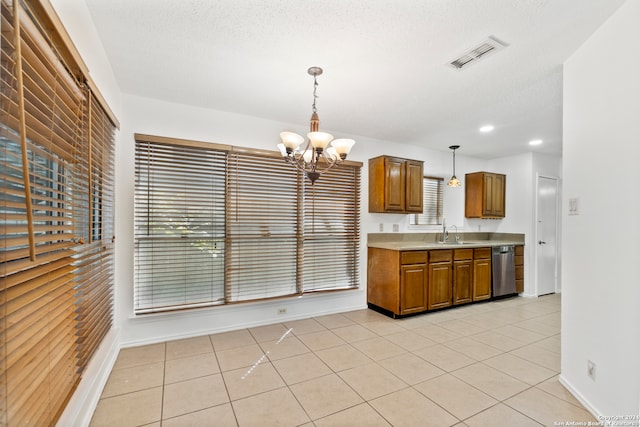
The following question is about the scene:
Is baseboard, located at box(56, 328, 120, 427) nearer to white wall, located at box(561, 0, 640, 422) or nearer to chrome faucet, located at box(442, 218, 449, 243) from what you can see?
white wall, located at box(561, 0, 640, 422)

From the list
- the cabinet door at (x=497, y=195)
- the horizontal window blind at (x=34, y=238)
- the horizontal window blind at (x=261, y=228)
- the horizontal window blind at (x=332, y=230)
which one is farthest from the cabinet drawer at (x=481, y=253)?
the horizontal window blind at (x=34, y=238)

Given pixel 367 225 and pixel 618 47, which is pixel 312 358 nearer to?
pixel 367 225

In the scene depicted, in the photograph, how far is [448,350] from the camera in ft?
9.66

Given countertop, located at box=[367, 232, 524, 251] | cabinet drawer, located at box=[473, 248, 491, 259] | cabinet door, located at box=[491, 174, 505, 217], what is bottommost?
cabinet drawer, located at box=[473, 248, 491, 259]

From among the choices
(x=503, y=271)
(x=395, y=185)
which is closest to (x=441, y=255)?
(x=395, y=185)

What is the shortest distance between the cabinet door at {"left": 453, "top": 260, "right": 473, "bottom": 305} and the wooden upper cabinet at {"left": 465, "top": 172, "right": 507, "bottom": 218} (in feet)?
3.92

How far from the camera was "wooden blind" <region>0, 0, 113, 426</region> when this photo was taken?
97 cm

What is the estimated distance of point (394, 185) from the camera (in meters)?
4.20

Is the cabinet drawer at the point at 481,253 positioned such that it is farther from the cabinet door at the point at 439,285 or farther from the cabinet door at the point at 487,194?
the cabinet door at the point at 487,194

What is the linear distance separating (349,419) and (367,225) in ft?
9.04

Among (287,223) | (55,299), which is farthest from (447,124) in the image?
(55,299)

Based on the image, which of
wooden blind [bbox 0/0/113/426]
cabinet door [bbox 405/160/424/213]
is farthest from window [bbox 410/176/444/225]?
wooden blind [bbox 0/0/113/426]

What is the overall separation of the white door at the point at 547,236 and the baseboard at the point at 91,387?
6002mm

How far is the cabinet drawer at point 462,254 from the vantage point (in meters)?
4.32
